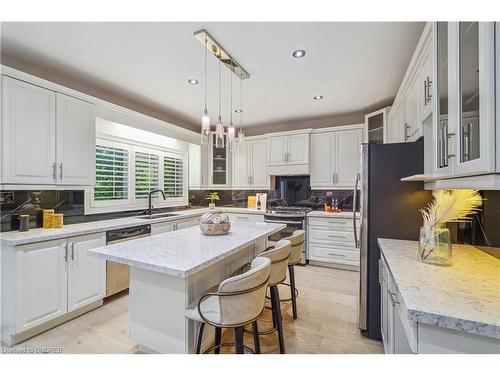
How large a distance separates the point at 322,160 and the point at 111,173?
10.9ft

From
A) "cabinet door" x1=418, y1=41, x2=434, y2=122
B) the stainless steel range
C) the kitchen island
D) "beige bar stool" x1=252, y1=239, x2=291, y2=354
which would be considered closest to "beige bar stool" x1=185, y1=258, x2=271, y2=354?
the kitchen island

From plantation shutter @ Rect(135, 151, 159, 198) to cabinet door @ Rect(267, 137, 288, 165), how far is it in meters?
2.02

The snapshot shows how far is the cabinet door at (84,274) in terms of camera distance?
232 cm

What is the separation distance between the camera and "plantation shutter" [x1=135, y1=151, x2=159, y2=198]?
3.60 metres

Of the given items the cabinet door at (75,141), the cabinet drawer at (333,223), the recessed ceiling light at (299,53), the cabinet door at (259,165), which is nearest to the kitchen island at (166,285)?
the cabinet door at (75,141)

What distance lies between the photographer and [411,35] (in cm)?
203

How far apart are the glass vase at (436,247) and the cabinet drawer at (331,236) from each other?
2376 mm

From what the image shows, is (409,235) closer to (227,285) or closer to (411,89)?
(411,89)

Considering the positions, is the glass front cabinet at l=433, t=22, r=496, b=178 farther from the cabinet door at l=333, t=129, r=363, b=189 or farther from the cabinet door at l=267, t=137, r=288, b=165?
the cabinet door at l=267, t=137, r=288, b=165

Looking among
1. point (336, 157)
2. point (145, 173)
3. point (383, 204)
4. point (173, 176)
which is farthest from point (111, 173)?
point (336, 157)

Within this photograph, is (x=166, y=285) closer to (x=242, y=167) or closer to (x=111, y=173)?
(x=111, y=173)

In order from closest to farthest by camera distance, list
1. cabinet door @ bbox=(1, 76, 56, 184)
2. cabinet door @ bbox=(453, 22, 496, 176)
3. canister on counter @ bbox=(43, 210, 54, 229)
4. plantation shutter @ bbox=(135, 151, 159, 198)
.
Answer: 1. cabinet door @ bbox=(453, 22, 496, 176)
2. cabinet door @ bbox=(1, 76, 56, 184)
3. canister on counter @ bbox=(43, 210, 54, 229)
4. plantation shutter @ bbox=(135, 151, 159, 198)
